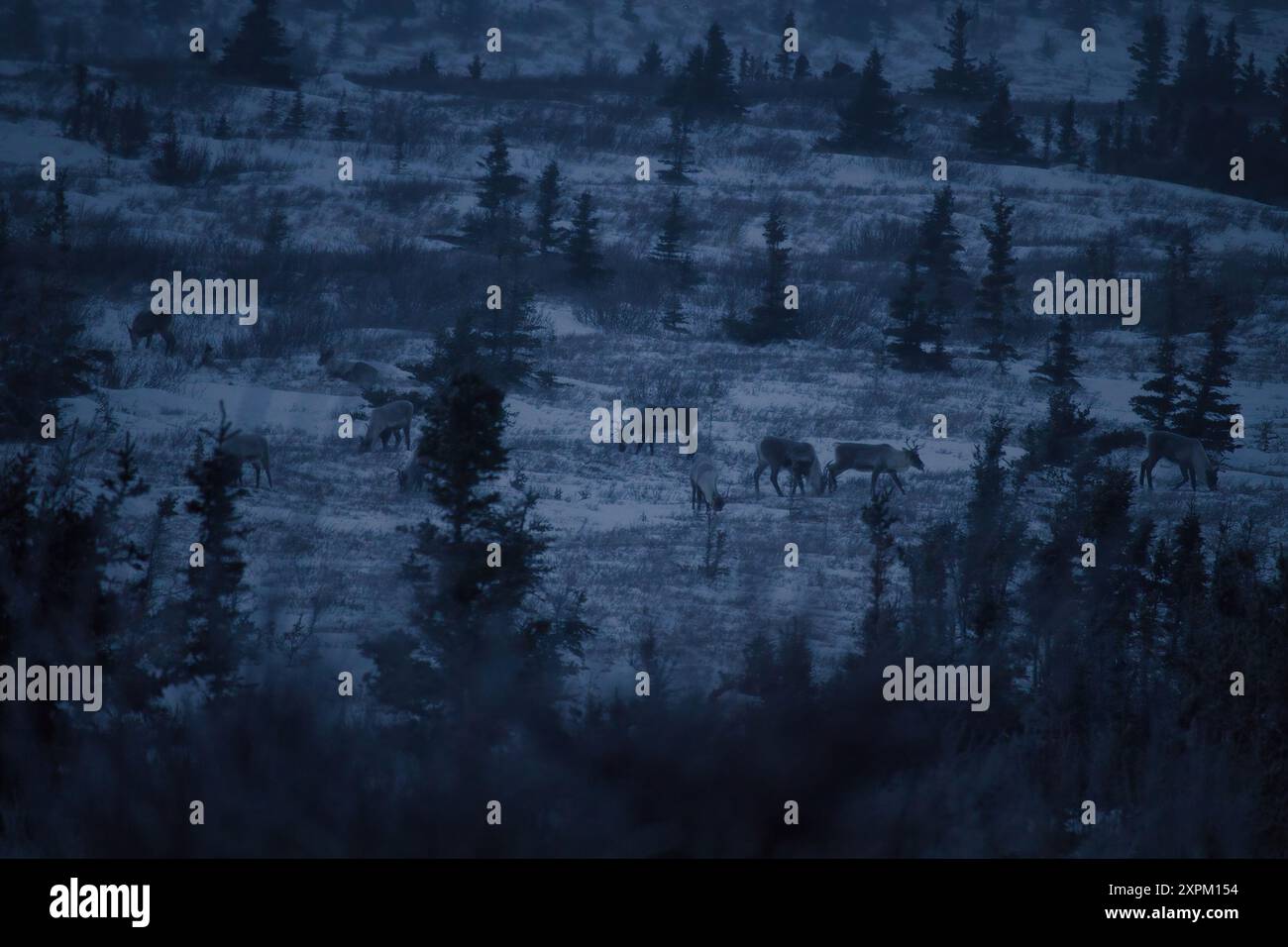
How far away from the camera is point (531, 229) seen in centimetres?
4222

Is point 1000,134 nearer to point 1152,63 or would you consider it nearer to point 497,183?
point 1152,63

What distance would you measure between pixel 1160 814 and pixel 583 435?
18.8 meters

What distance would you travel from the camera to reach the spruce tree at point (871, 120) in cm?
5338

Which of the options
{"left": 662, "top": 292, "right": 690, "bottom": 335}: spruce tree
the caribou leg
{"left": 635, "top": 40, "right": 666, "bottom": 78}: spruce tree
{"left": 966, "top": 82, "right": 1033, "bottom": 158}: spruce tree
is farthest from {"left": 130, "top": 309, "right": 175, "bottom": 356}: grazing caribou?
{"left": 635, "top": 40, "right": 666, "bottom": 78}: spruce tree

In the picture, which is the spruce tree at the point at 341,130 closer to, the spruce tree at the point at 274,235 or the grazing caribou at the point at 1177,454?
the spruce tree at the point at 274,235

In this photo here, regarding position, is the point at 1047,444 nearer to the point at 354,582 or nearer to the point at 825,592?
the point at 825,592

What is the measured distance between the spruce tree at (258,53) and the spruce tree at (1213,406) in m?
40.8

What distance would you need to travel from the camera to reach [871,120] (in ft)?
175

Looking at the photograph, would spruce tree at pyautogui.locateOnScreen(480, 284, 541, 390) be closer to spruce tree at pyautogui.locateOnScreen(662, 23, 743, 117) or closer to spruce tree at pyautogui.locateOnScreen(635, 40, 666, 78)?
spruce tree at pyautogui.locateOnScreen(662, 23, 743, 117)

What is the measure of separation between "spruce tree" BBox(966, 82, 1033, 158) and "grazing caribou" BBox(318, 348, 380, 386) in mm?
33734

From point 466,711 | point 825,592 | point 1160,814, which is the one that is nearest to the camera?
point 466,711

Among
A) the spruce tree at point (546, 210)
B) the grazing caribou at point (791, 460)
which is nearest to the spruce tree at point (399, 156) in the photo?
the spruce tree at point (546, 210)

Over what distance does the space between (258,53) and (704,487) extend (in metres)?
42.2

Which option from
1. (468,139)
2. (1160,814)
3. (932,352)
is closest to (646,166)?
(468,139)
